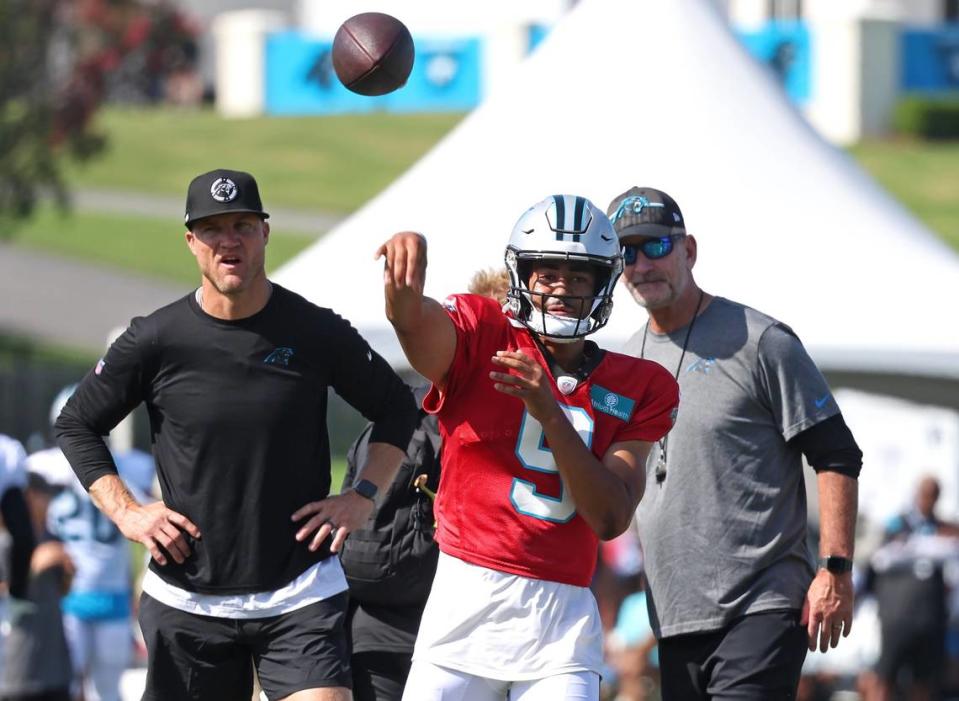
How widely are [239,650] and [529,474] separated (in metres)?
1.16

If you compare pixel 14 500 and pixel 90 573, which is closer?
pixel 14 500

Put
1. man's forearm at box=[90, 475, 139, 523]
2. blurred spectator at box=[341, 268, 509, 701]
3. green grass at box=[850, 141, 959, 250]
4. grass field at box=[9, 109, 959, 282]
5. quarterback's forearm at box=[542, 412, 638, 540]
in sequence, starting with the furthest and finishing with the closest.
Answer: grass field at box=[9, 109, 959, 282], green grass at box=[850, 141, 959, 250], blurred spectator at box=[341, 268, 509, 701], man's forearm at box=[90, 475, 139, 523], quarterback's forearm at box=[542, 412, 638, 540]

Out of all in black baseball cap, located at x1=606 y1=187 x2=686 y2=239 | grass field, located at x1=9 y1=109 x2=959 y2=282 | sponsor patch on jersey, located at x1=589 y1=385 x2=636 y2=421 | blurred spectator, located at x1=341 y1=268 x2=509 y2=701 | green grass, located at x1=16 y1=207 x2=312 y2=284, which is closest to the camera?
sponsor patch on jersey, located at x1=589 y1=385 x2=636 y2=421

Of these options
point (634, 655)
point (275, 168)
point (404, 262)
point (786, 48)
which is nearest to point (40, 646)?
point (634, 655)

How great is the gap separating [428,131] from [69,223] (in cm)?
723

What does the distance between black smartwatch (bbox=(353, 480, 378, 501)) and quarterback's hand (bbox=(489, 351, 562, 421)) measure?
1.10 m

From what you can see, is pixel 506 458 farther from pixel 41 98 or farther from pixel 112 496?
pixel 41 98

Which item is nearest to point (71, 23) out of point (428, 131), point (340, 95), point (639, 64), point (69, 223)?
point (69, 223)

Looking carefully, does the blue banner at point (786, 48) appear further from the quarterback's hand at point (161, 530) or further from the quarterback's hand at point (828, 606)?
the quarterback's hand at point (161, 530)

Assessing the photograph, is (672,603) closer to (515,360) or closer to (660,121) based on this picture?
(515,360)

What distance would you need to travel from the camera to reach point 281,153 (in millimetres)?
33750

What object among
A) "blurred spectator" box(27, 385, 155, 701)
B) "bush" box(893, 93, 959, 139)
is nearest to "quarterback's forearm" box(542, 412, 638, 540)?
"blurred spectator" box(27, 385, 155, 701)

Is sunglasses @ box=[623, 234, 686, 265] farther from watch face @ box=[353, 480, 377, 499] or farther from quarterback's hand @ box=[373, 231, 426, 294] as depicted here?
quarterback's hand @ box=[373, 231, 426, 294]

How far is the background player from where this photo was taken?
166 inches
